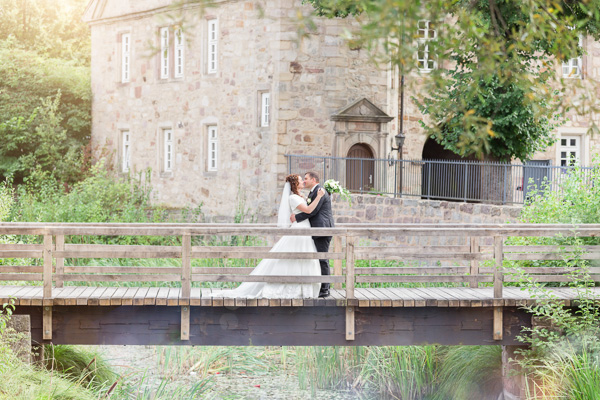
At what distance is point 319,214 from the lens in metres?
9.56

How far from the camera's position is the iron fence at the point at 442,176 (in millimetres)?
16125

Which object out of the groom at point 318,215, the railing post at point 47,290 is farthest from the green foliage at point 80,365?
the groom at point 318,215

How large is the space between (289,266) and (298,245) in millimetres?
251

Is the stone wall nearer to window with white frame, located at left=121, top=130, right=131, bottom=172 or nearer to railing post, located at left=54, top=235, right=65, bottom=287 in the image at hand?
railing post, located at left=54, top=235, right=65, bottom=287

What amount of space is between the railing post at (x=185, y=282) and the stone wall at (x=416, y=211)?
681 centimetres

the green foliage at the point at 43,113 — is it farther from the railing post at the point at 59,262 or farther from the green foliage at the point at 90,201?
the railing post at the point at 59,262

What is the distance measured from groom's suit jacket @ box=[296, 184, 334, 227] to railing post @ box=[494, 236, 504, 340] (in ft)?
5.89

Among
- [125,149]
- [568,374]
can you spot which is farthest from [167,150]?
[568,374]

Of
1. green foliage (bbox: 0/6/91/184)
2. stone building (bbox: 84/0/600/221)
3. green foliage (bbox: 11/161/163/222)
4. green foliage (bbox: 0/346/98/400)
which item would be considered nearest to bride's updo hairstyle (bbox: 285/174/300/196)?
green foliage (bbox: 0/346/98/400)

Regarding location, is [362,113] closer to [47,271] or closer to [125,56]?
[125,56]

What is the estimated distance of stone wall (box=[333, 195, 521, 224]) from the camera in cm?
1517

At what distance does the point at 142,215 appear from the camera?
72.2ft

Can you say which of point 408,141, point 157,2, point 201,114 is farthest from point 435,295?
point 157,2

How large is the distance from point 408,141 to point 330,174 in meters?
2.82
